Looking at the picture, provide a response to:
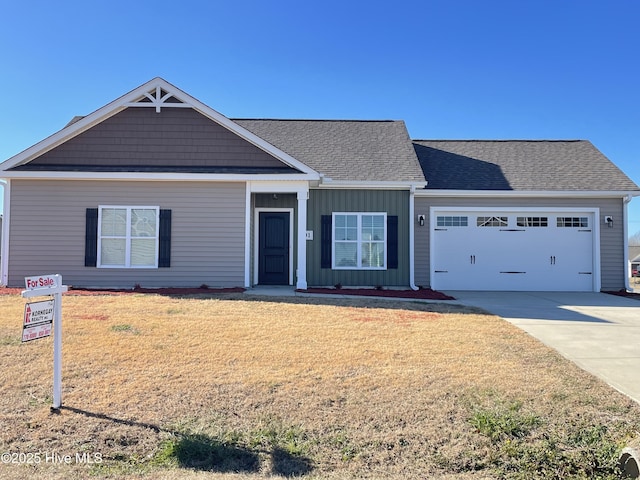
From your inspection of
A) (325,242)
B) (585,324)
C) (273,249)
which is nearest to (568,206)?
(585,324)

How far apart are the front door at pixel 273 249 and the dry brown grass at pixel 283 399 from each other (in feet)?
18.4

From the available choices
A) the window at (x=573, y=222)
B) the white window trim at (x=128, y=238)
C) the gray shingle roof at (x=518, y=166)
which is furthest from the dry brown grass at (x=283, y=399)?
the window at (x=573, y=222)

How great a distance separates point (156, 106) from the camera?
11141mm

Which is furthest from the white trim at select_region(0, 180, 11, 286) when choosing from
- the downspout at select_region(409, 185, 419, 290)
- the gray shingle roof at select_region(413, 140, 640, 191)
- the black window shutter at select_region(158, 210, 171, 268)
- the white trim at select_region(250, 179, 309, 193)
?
the gray shingle roof at select_region(413, 140, 640, 191)

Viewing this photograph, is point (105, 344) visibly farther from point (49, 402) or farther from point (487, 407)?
point (487, 407)

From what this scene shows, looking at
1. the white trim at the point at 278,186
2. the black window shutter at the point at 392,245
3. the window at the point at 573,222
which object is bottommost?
the black window shutter at the point at 392,245

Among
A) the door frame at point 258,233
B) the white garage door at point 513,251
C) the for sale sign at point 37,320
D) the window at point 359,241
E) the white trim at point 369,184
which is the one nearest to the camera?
the for sale sign at point 37,320

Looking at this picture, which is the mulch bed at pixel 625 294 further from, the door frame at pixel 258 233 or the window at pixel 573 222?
the door frame at pixel 258 233

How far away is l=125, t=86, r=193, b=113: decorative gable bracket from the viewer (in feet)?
36.5

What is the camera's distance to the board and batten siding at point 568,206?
12.6 metres

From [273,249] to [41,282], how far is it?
8.45 metres

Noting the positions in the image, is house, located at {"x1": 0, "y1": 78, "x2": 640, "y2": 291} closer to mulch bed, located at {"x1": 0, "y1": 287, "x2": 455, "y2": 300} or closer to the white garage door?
the white garage door

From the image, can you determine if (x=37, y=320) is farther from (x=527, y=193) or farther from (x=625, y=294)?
(x=625, y=294)

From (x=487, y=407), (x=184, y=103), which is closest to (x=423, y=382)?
(x=487, y=407)
